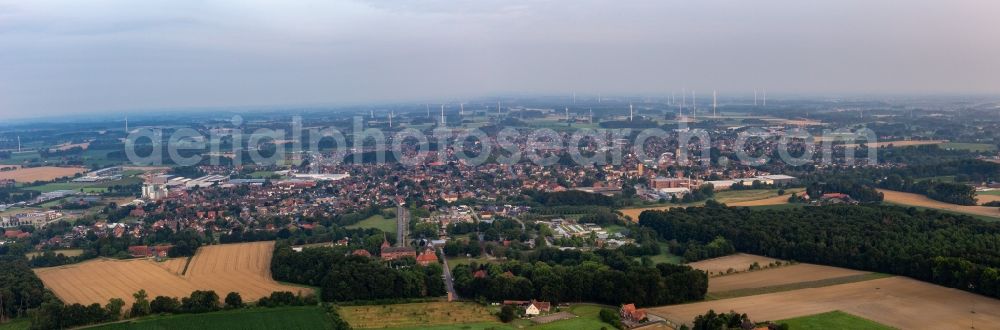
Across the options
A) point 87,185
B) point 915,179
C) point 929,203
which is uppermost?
point 915,179

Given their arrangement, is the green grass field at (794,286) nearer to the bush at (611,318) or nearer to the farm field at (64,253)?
the bush at (611,318)

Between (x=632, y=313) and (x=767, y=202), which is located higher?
(x=767, y=202)

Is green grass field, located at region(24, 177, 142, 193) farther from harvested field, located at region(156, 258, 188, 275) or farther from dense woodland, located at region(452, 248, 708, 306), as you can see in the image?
dense woodland, located at region(452, 248, 708, 306)

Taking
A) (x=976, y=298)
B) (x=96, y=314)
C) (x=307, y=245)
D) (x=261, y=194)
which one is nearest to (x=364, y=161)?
(x=261, y=194)

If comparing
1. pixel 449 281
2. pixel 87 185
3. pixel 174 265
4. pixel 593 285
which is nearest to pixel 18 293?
pixel 174 265

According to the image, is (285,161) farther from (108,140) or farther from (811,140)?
(811,140)

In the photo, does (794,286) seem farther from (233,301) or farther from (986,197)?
(986,197)
